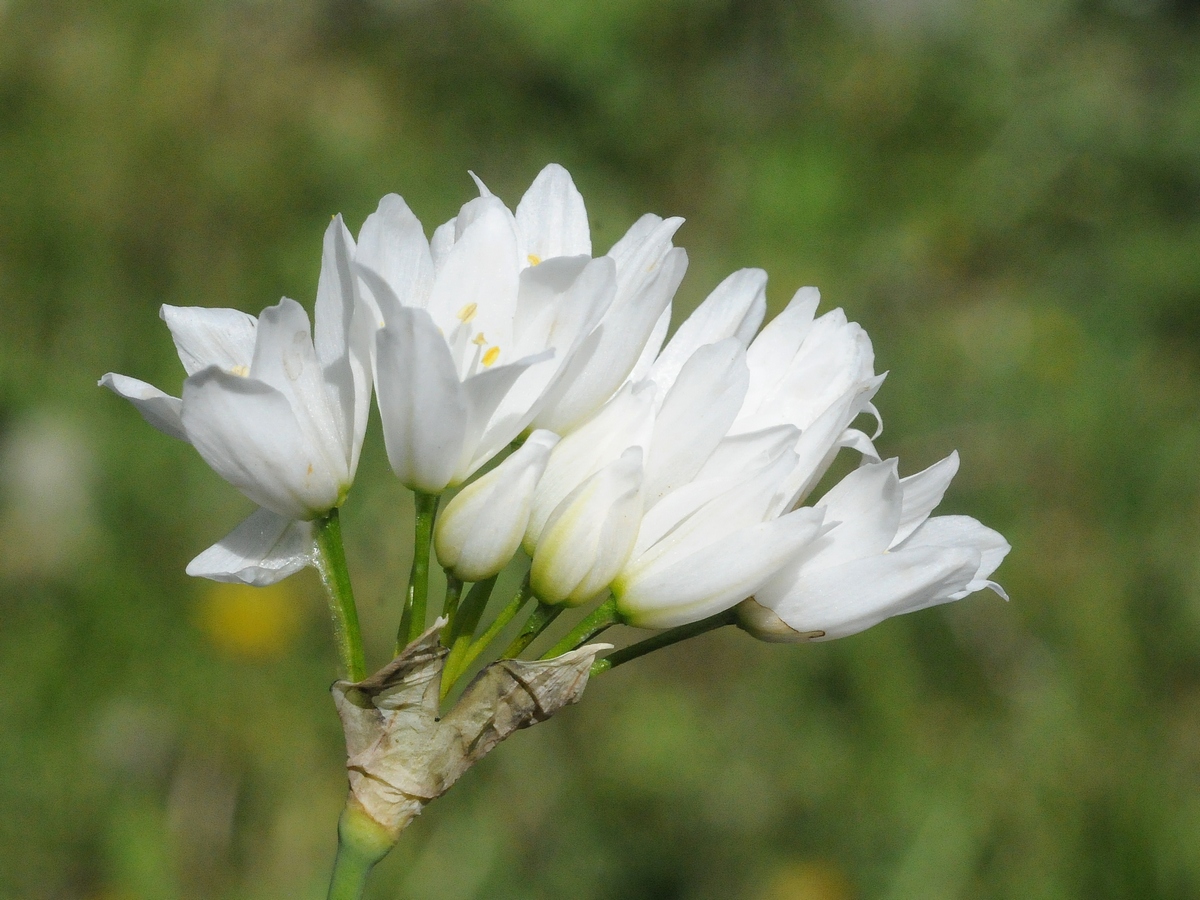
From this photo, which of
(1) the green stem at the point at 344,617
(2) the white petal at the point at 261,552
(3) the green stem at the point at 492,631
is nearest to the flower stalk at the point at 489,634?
(3) the green stem at the point at 492,631

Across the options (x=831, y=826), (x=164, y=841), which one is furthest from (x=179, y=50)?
(x=831, y=826)

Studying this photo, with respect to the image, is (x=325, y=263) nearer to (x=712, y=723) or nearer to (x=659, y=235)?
(x=659, y=235)

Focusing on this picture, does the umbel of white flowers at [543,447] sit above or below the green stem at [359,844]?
above

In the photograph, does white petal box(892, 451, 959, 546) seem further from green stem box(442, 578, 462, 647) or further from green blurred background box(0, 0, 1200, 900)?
green blurred background box(0, 0, 1200, 900)

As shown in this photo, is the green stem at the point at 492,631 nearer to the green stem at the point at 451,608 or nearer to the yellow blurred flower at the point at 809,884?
the green stem at the point at 451,608

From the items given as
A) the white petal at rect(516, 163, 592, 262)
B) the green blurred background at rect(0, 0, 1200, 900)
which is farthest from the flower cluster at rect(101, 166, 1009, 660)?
the green blurred background at rect(0, 0, 1200, 900)

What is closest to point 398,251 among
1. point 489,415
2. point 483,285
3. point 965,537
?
point 483,285
